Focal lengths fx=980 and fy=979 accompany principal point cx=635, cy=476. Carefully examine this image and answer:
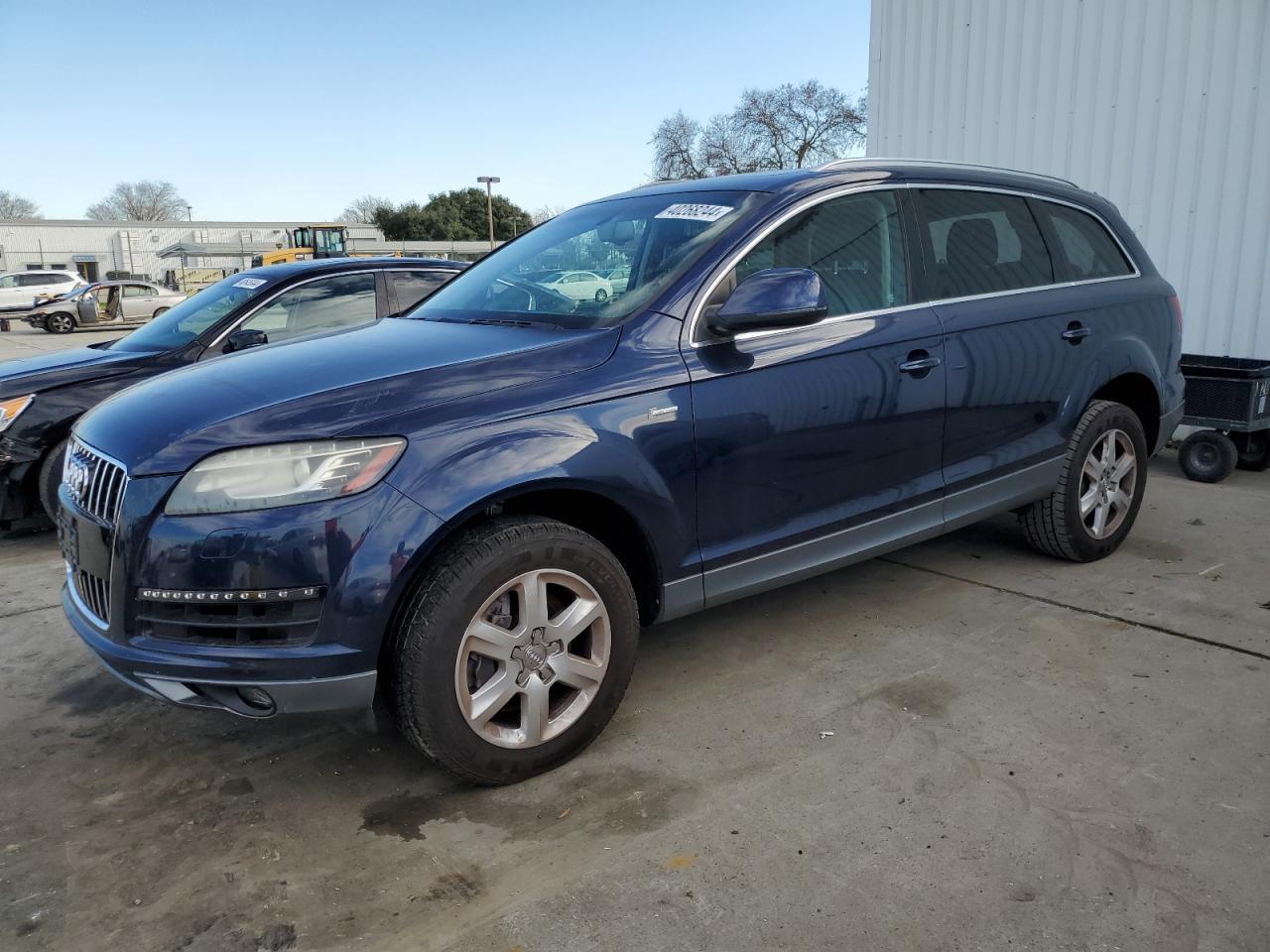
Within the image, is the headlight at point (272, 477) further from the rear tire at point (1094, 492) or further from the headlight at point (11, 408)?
the headlight at point (11, 408)

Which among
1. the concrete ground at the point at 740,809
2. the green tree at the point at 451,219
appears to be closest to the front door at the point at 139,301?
the concrete ground at the point at 740,809

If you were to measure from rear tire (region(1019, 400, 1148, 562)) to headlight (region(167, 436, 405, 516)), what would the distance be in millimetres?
3258

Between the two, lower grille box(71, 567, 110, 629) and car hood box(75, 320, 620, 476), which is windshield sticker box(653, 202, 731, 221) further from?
lower grille box(71, 567, 110, 629)

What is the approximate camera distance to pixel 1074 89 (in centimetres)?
838

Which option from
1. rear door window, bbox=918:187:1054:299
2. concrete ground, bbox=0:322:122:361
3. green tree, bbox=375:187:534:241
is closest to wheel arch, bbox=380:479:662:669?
rear door window, bbox=918:187:1054:299

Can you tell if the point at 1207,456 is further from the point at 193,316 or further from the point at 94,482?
the point at 193,316

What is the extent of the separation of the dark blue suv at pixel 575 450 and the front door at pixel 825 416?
0.04 ft

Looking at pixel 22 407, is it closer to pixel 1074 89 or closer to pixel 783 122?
pixel 1074 89

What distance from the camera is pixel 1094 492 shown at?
4.62 meters

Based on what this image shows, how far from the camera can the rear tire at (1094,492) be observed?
4.45 meters

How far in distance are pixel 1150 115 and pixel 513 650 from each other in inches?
301

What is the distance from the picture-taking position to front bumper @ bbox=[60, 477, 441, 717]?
8.04 feet

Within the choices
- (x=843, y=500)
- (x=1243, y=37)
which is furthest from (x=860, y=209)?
(x=1243, y=37)

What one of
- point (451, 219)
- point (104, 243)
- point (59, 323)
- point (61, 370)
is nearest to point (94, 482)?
point (61, 370)
